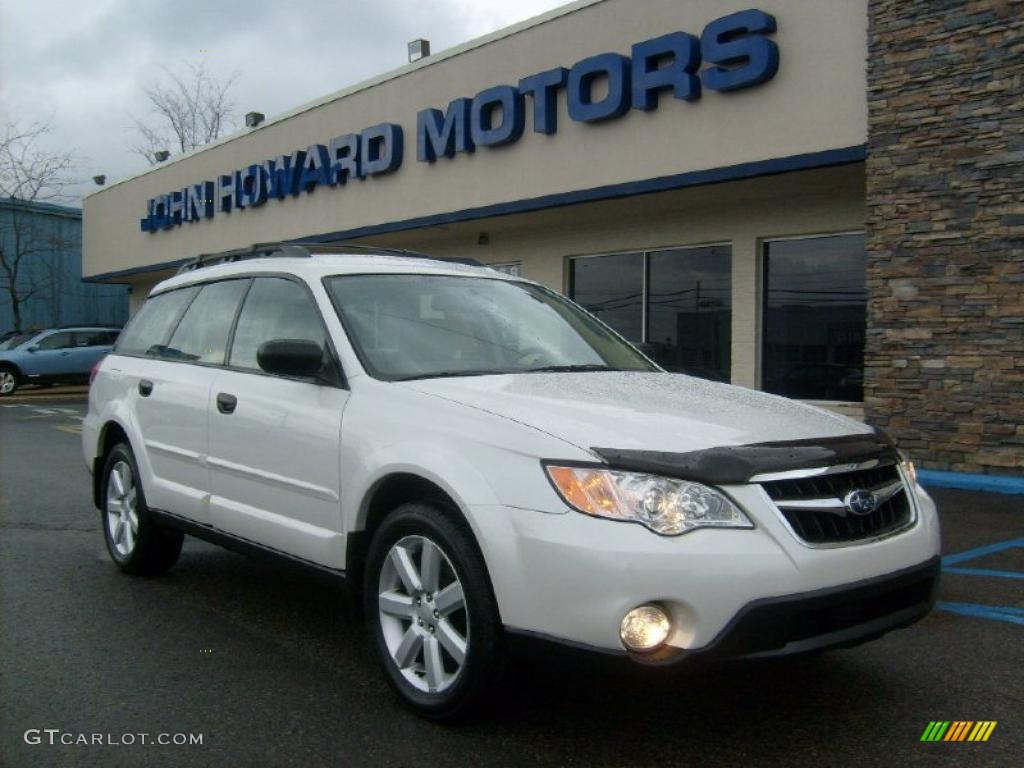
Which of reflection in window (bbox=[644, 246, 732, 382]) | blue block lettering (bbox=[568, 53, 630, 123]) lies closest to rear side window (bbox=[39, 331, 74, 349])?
blue block lettering (bbox=[568, 53, 630, 123])

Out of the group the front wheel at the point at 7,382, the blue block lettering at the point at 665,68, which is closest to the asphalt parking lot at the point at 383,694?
the blue block lettering at the point at 665,68

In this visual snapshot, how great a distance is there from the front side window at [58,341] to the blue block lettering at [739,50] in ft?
60.9

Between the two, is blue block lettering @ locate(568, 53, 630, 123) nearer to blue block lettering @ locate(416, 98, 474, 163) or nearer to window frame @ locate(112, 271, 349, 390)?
blue block lettering @ locate(416, 98, 474, 163)

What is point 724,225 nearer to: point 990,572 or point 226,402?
point 990,572

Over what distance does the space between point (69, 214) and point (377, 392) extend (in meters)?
35.5

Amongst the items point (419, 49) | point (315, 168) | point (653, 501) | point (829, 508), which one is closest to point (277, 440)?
point (653, 501)

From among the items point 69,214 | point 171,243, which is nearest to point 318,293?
point 171,243

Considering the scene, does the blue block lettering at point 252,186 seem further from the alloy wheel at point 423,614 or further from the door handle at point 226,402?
the alloy wheel at point 423,614

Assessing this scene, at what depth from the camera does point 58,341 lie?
24.7 m

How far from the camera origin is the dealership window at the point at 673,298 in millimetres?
13195

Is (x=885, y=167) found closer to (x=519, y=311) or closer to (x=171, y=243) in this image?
(x=519, y=311)

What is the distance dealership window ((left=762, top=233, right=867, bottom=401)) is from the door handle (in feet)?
28.3

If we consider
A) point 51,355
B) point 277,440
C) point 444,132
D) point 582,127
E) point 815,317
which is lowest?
point 277,440

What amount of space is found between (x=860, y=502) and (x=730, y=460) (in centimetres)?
52
